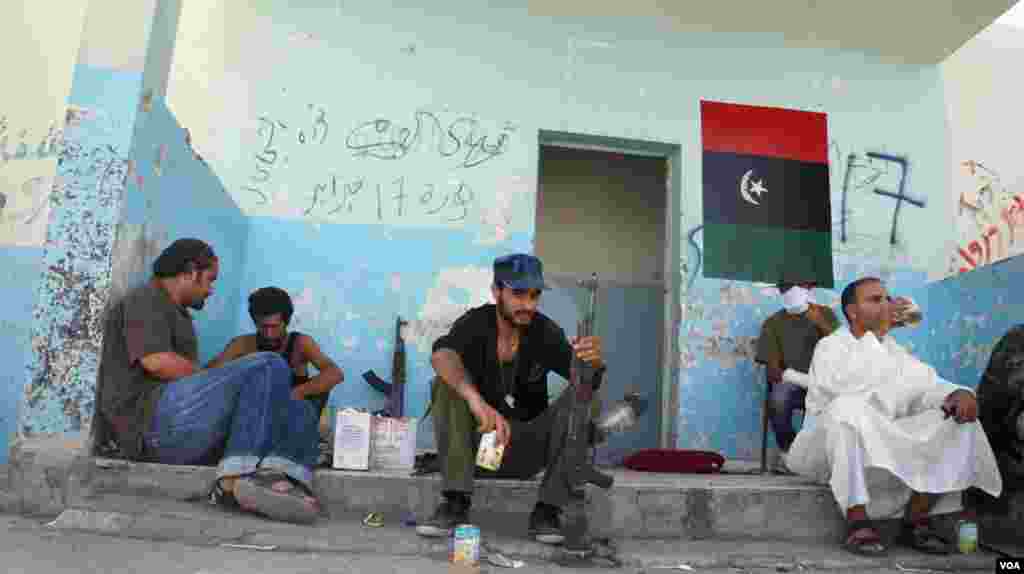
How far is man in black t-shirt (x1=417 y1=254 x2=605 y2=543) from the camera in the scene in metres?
3.03

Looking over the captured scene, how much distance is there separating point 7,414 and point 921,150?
268 inches

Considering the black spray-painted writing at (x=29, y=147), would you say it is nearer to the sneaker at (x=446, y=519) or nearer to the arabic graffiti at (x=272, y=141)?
the arabic graffiti at (x=272, y=141)

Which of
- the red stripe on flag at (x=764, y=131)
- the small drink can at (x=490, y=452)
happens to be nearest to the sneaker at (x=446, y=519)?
the small drink can at (x=490, y=452)

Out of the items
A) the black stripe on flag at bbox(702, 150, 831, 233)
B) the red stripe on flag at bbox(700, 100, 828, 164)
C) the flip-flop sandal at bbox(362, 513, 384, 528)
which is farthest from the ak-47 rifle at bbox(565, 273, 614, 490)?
the red stripe on flag at bbox(700, 100, 828, 164)

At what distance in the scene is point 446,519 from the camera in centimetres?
302

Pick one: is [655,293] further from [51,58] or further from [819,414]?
[51,58]

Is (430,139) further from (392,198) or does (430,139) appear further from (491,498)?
(491,498)

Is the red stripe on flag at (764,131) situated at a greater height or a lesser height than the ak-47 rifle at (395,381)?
greater

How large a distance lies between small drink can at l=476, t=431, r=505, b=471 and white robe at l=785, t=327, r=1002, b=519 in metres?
1.58

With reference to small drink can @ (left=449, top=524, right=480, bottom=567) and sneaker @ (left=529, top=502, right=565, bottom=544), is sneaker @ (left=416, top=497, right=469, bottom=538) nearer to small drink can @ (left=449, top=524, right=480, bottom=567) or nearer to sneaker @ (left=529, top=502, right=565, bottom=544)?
small drink can @ (left=449, top=524, right=480, bottom=567)

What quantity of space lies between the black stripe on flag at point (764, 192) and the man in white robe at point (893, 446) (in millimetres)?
2184

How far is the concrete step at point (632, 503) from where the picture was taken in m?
3.38

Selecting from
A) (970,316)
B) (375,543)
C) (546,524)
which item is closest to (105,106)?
(375,543)

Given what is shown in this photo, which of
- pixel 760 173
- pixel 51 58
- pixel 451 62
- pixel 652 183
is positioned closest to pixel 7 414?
pixel 51 58
